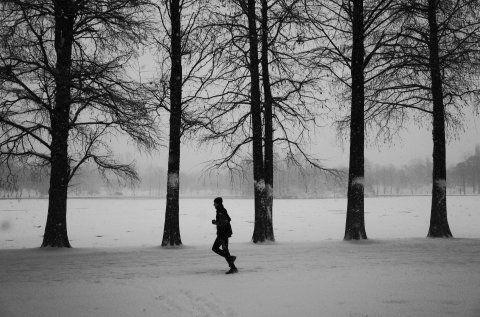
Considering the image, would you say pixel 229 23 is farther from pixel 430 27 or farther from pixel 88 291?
pixel 88 291

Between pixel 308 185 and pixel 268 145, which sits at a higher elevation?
pixel 268 145

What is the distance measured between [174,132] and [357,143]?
6548mm

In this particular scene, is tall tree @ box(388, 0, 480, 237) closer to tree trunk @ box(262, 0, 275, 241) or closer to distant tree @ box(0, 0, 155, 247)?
tree trunk @ box(262, 0, 275, 241)

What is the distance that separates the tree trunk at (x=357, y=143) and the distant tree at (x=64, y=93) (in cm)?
722

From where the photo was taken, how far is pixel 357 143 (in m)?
13.2

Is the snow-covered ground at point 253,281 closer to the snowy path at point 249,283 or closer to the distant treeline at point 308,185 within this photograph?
the snowy path at point 249,283

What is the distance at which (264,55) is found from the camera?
13594 millimetres

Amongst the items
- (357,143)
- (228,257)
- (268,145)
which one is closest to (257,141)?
(268,145)

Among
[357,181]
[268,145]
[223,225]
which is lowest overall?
[223,225]

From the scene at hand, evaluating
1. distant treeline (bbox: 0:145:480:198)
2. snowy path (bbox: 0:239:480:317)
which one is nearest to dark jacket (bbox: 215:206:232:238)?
snowy path (bbox: 0:239:480:317)

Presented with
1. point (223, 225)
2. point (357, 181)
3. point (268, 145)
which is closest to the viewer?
point (223, 225)

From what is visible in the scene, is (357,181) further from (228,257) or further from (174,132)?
(228,257)

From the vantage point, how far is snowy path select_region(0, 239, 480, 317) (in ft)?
18.9

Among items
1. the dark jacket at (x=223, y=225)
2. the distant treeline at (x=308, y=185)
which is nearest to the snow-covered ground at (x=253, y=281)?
the dark jacket at (x=223, y=225)
